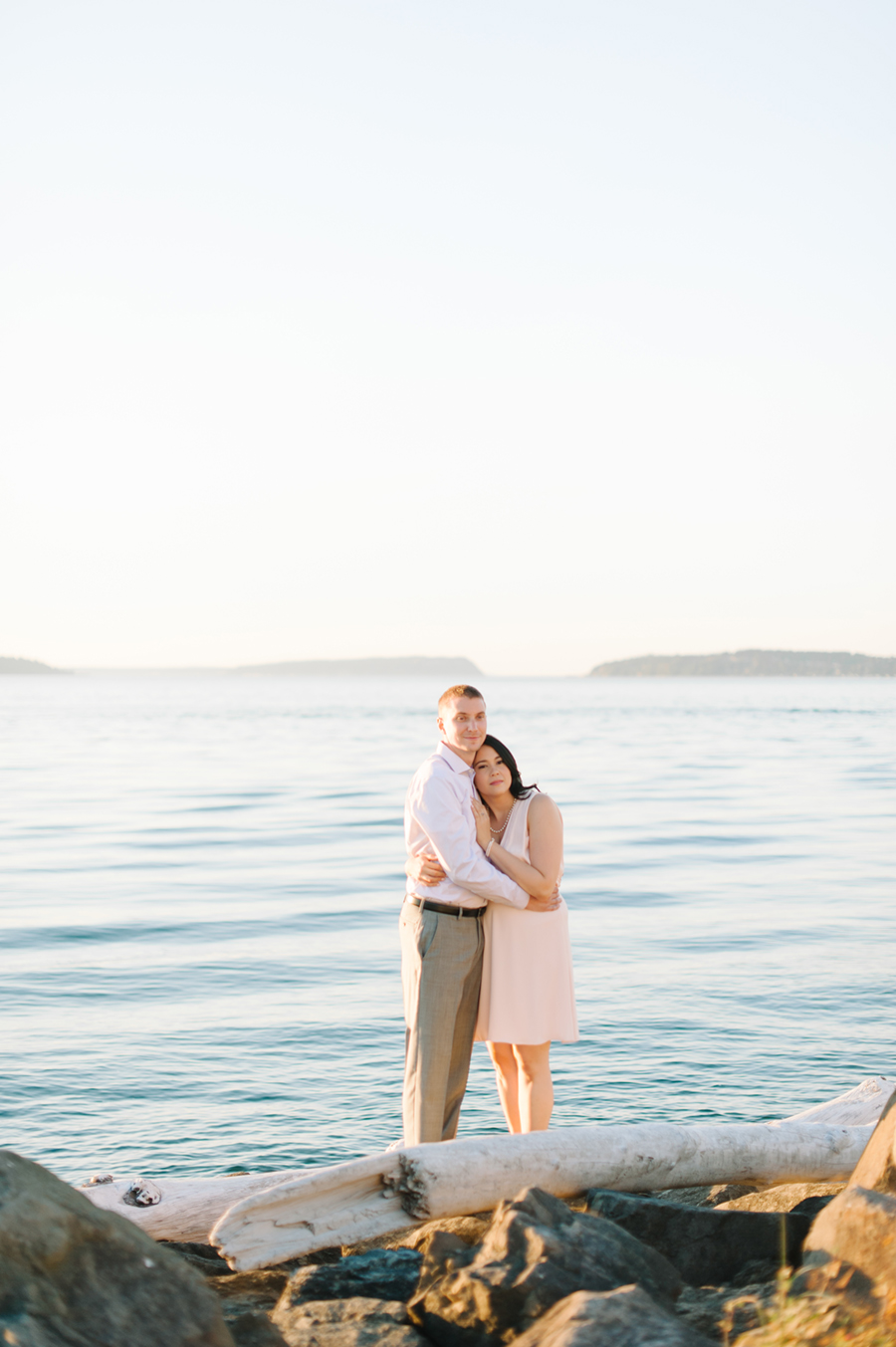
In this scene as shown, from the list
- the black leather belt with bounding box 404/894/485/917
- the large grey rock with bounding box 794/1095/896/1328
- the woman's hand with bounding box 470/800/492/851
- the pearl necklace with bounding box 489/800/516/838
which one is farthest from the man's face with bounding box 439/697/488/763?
the large grey rock with bounding box 794/1095/896/1328

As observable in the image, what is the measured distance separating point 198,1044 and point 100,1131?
2248 millimetres

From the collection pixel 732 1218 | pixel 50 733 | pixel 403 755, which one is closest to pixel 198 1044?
pixel 732 1218

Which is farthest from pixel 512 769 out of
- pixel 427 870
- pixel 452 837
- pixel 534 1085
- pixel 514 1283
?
pixel 514 1283

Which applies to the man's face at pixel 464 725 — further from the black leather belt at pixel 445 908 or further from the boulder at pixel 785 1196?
the boulder at pixel 785 1196

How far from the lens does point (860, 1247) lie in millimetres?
3854

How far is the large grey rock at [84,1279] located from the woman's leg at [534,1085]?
2.71 m

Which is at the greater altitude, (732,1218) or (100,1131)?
(732,1218)

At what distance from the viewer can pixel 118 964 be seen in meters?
14.3

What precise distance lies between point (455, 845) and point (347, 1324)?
2226 mm

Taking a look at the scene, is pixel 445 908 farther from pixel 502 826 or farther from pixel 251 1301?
pixel 251 1301

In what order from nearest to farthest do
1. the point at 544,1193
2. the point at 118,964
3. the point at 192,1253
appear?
the point at 544,1193, the point at 192,1253, the point at 118,964

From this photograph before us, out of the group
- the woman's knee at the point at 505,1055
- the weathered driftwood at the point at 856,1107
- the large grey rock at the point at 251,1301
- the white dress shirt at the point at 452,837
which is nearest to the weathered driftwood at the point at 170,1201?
the large grey rock at the point at 251,1301

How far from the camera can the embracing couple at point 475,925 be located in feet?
19.6

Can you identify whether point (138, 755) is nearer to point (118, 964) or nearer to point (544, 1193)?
point (118, 964)
